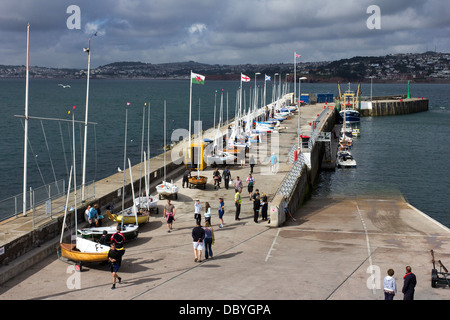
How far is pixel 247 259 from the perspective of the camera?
15.7 m

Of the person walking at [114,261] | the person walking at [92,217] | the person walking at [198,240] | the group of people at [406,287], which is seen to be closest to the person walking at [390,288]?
the group of people at [406,287]

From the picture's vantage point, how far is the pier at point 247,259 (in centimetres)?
1288

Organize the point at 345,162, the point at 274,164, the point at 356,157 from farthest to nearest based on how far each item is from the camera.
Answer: the point at 356,157, the point at 345,162, the point at 274,164

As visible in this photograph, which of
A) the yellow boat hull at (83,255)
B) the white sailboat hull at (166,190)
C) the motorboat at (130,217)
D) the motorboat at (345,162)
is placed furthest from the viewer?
the motorboat at (345,162)

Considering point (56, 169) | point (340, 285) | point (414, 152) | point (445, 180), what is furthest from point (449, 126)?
point (340, 285)

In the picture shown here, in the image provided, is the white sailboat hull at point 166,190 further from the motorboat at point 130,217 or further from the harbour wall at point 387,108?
the harbour wall at point 387,108

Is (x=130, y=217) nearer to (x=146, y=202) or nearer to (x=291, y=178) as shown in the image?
(x=146, y=202)

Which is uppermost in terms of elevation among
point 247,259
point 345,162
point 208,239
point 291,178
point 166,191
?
point 291,178

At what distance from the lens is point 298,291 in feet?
42.0

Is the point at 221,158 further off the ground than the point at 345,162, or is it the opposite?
the point at 221,158

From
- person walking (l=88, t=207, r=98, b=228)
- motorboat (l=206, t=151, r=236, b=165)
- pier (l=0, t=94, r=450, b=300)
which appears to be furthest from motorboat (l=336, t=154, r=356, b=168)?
person walking (l=88, t=207, r=98, b=228)

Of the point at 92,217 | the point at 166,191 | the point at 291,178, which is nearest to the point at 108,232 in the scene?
the point at 92,217

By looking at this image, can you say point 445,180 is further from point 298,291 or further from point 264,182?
point 298,291
